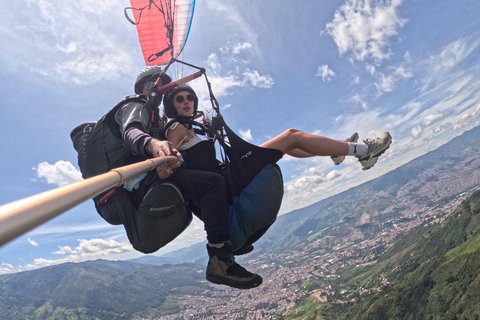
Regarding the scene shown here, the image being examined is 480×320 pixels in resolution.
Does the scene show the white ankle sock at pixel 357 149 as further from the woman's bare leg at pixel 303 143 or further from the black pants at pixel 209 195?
the black pants at pixel 209 195

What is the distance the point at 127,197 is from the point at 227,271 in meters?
1.43

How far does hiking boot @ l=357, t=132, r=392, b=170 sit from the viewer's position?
12.6ft

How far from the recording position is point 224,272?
2.73 meters

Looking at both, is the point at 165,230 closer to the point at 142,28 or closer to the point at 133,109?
the point at 133,109

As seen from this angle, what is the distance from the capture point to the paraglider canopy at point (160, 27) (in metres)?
4.95

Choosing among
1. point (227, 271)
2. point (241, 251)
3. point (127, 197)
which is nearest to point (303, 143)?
point (241, 251)

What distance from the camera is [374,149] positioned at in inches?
152

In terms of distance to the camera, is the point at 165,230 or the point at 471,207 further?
the point at 471,207

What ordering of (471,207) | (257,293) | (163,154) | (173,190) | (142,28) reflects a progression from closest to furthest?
(163,154) → (173,190) → (142,28) → (471,207) → (257,293)

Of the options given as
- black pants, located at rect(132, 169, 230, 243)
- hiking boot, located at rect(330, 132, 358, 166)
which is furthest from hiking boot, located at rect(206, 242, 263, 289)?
hiking boot, located at rect(330, 132, 358, 166)

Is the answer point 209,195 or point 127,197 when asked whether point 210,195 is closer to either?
point 209,195

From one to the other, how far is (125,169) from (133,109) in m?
1.69

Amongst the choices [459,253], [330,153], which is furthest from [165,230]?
[459,253]

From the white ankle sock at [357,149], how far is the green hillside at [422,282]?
311 feet
